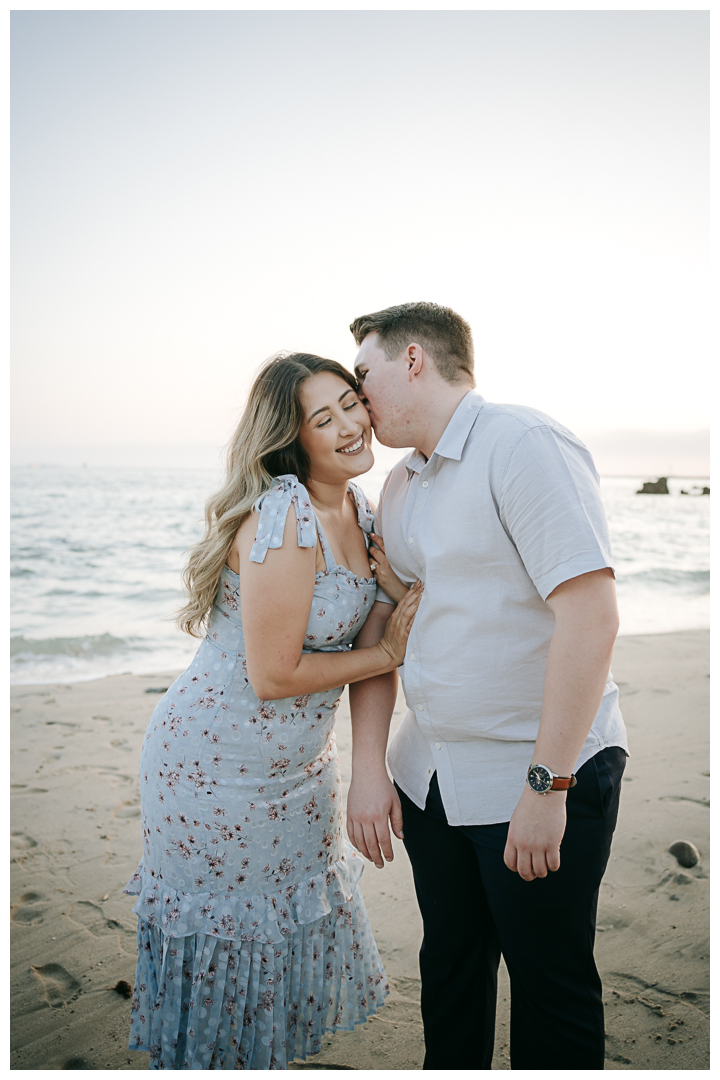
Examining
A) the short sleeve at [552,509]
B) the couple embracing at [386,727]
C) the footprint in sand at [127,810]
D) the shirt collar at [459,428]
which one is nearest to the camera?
the short sleeve at [552,509]

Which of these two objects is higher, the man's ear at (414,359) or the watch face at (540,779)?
the man's ear at (414,359)

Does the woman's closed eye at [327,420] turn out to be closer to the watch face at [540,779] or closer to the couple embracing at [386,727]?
the couple embracing at [386,727]

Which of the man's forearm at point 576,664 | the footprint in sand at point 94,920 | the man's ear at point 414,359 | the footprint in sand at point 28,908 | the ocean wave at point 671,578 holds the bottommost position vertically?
the footprint in sand at point 94,920

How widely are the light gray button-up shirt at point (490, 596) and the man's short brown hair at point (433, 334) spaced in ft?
0.58

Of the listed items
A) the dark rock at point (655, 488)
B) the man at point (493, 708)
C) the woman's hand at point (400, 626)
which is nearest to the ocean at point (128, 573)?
the woman's hand at point (400, 626)

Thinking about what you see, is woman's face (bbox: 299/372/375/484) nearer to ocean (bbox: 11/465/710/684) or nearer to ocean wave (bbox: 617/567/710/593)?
ocean (bbox: 11/465/710/684)

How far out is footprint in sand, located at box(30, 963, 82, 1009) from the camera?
293 cm

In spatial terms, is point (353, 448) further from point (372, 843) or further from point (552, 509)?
point (372, 843)

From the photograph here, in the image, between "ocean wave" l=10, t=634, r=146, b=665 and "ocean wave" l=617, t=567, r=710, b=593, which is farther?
"ocean wave" l=617, t=567, r=710, b=593

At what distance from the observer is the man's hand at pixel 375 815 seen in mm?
2295

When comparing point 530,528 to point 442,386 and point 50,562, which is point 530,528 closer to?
point 442,386

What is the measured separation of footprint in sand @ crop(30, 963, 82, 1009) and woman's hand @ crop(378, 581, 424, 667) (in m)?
2.18

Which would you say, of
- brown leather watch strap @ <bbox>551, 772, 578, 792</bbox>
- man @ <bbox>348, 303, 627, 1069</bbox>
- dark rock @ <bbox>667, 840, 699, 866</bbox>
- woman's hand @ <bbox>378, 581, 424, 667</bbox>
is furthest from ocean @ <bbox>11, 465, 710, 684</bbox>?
dark rock @ <bbox>667, 840, 699, 866</bbox>

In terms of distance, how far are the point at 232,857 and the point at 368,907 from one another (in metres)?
1.63
